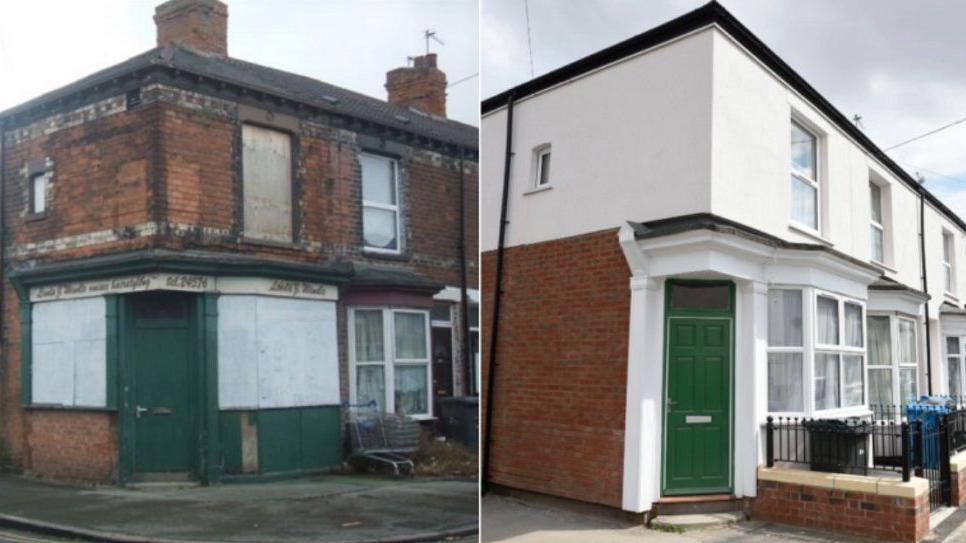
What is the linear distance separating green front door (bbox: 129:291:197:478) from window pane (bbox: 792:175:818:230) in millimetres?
8559

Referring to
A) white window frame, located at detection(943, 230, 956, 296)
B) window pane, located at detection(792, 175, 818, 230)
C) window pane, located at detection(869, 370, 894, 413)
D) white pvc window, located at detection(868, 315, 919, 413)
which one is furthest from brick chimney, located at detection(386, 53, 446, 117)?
white window frame, located at detection(943, 230, 956, 296)

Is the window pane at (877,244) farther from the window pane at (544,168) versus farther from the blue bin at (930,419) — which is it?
the window pane at (544,168)

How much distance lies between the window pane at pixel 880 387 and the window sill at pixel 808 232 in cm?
242

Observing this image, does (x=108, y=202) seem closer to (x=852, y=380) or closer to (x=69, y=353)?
(x=69, y=353)

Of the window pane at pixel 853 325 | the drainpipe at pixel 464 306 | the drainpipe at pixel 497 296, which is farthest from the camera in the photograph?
the drainpipe at pixel 497 296

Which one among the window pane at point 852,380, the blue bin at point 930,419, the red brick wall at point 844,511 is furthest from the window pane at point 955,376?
the red brick wall at point 844,511

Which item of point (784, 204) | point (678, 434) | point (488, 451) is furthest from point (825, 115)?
point (488, 451)

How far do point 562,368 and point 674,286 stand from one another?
144 centimetres

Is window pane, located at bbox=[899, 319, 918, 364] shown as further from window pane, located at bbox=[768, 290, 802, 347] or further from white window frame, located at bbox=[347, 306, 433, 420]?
white window frame, located at bbox=[347, 306, 433, 420]

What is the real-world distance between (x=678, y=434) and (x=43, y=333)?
7.00 metres

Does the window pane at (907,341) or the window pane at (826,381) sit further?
the window pane at (907,341)

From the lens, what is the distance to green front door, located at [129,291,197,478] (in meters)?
1.36

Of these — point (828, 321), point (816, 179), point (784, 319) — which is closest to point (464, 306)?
point (784, 319)

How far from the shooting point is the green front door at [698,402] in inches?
305
